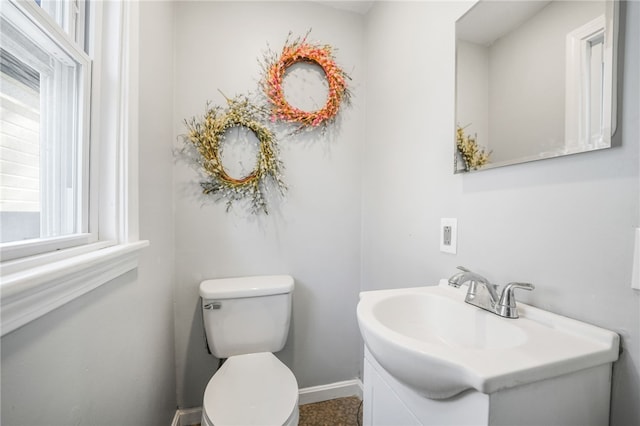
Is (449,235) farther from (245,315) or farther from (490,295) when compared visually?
(245,315)

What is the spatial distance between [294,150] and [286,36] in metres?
0.65

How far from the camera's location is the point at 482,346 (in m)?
0.73

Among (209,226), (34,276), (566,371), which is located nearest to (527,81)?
(566,371)

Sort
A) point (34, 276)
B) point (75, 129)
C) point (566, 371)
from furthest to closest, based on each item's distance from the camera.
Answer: point (75, 129)
point (566, 371)
point (34, 276)

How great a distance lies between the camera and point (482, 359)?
50 centimetres

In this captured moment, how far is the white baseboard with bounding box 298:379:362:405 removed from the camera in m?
1.56

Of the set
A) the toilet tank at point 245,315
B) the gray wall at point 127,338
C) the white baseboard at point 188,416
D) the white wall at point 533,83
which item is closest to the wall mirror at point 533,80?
the white wall at point 533,83

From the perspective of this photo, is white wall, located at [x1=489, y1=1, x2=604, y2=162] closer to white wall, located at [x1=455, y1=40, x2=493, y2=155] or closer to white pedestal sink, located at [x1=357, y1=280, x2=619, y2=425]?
white wall, located at [x1=455, y1=40, x2=493, y2=155]

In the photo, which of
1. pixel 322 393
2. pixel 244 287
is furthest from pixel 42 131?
pixel 322 393

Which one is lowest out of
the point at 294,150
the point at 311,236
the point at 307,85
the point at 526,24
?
the point at 311,236

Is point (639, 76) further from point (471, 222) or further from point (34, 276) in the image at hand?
point (34, 276)

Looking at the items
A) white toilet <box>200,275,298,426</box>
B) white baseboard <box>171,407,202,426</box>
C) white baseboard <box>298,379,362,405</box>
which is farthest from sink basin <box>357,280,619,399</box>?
white baseboard <box>171,407,202,426</box>

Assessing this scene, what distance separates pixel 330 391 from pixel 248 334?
703 mm

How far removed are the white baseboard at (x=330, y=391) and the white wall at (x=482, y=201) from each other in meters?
0.63
